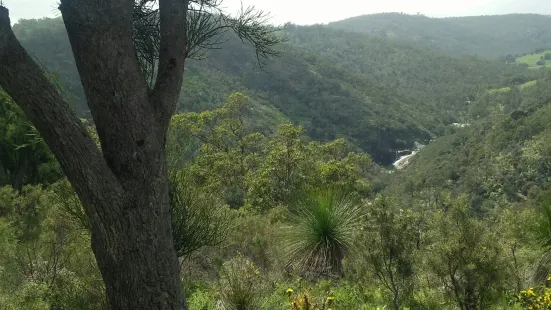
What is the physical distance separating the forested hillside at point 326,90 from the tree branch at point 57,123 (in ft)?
163

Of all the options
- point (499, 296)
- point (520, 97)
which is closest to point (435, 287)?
point (499, 296)

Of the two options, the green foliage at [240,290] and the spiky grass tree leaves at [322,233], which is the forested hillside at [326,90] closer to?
the spiky grass tree leaves at [322,233]

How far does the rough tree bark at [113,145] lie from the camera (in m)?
2.12

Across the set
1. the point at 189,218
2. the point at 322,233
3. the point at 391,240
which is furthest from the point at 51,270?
the point at 391,240

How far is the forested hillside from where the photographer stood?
75125mm

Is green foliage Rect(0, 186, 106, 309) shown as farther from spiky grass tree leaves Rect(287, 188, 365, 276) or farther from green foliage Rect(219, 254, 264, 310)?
spiky grass tree leaves Rect(287, 188, 365, 276)

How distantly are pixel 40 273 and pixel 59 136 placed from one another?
22.6 feet

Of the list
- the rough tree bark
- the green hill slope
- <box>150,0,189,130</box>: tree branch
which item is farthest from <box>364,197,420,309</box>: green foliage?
the green hill slope

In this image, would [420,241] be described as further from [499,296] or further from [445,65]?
[445,65]

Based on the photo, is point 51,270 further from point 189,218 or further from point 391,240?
point 391,240

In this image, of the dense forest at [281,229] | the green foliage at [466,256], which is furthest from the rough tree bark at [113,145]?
the green foliage at [466,256]

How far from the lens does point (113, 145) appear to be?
7.59ft

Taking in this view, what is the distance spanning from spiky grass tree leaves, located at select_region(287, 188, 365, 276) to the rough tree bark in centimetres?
627

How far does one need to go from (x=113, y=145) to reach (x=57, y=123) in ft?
0.96
